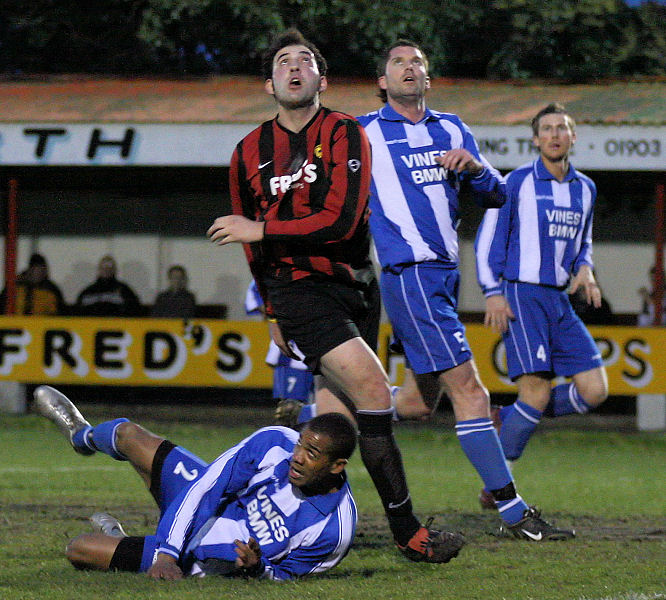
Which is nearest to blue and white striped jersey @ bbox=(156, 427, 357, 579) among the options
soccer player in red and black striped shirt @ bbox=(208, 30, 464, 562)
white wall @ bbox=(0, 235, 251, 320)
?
soccer player in red and black striped shirt @ bbox=(208, 30, 464, 562)

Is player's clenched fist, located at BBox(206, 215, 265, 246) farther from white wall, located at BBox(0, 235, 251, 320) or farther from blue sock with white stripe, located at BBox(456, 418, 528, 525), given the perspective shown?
white wall, located at BBox(0, 235, 251, 320)

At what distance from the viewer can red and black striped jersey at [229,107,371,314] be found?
4801 millimetres

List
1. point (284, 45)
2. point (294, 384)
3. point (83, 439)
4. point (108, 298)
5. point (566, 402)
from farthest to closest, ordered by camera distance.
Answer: point (108, 298) < point (294, 384) < point (566, 402) < point (83, 439) < point (284, 45)

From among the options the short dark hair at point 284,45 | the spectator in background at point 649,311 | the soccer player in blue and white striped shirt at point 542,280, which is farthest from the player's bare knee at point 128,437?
the spectator in background at point 649,311

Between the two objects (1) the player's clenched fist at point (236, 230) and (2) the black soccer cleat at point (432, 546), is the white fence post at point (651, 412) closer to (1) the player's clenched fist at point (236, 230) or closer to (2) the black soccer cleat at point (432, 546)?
(2) the black soccer cleat at point (432, 546)

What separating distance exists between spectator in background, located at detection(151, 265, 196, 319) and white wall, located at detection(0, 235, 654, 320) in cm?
298

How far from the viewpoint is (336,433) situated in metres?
Result: 4.48

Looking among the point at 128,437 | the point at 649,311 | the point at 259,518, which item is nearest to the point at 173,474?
the point at 128,437

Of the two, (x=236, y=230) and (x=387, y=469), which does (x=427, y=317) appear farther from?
(x=236, y=230)

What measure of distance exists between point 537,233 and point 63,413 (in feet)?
8.94

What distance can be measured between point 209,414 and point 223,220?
10073 mm

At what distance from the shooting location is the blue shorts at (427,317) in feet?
18.2

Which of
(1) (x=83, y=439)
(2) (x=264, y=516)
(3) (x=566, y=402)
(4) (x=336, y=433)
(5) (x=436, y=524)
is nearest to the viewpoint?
(4) (x=336, y=433)

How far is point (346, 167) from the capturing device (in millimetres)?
4840
